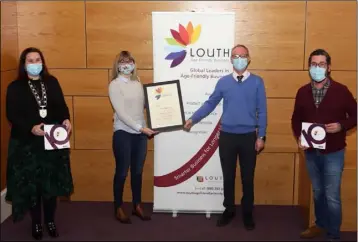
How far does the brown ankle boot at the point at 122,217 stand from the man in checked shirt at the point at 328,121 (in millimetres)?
1805

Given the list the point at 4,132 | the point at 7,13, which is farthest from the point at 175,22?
the point at 4,132

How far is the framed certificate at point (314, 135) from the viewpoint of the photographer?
12.7 feet

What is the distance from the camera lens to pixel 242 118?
4352 millimetres

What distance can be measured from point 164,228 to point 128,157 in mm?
764

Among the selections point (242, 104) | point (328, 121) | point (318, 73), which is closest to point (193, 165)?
point (242, 104)

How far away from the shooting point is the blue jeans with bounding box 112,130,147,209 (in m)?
4.51

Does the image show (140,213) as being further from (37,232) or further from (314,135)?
(314,135)

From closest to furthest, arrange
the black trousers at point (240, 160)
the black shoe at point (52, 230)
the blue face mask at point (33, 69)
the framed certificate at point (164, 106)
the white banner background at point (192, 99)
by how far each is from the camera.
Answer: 1. the blue face mask at point (33, 69)
2. the black shoe at point (52, 230)
3. the black trousers at point (240, 160)
4. the framed certificate at point (164, 106)
5. the white banner background at point (192, 99)

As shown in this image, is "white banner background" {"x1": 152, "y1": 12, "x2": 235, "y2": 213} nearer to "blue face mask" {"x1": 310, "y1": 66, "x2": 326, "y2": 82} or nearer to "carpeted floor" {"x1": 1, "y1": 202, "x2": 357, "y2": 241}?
"carpeted floor" {"x1": 1, "y1": 202, "x2": 357, "y2": 241}

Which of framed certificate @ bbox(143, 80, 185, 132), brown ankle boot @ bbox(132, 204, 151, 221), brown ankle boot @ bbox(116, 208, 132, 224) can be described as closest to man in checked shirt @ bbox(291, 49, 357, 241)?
framed certificate @ bbox(143, 80, 185, 132)

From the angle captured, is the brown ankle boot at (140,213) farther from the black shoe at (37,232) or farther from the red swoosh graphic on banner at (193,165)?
the black shoe at (37,232)

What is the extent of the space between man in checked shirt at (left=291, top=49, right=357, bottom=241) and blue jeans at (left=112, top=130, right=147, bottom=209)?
4.93 ft

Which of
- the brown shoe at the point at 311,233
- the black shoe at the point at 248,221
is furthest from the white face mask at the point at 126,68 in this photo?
the brown shoe at the point at 311,233

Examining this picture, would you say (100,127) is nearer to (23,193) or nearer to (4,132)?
(4,132)
